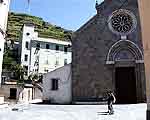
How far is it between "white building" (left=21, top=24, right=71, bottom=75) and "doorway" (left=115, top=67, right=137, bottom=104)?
1365 inches

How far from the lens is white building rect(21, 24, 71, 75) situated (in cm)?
5666

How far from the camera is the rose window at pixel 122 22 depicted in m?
24.2

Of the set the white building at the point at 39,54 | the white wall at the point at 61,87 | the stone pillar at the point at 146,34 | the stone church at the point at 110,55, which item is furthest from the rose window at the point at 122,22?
the white building at the point at 39,54

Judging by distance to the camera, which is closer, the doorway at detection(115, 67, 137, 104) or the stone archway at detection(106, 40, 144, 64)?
the doorway at detection(115, 67, 137, 104)

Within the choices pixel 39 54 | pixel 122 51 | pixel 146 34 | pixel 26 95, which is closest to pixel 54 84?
pixel 122 51

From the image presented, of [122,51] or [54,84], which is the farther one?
[54,84]

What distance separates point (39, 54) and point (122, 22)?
3491 centimetres

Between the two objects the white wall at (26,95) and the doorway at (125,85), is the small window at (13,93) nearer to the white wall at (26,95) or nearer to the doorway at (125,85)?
the white wall at (26,95)

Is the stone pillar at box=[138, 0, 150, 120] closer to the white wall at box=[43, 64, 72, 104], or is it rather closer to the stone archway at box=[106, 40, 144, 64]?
the stone archway at box=[106, 40, 144, 64]

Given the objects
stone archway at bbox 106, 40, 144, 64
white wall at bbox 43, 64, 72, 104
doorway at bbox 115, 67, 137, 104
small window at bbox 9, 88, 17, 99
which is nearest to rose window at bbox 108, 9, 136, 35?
stone archway at bbox 106, 40, 144, 64

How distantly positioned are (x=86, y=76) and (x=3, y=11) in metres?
10.8

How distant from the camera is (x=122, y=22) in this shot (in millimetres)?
24672

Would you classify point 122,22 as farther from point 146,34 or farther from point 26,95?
point 146,34

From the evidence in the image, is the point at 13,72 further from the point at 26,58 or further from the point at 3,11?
the point at 3,11
